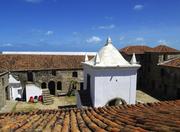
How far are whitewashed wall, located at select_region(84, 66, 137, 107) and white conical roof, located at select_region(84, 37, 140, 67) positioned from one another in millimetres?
424

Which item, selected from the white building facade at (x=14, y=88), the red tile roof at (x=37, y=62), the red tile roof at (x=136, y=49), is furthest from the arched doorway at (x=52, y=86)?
the red tile roof at (x=136, y=49)

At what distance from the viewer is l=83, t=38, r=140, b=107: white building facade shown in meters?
15.1

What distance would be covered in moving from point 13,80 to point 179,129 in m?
29.2

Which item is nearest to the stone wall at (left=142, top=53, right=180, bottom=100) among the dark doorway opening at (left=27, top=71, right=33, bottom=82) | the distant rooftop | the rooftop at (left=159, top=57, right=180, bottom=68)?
the rooftop at (left=159, top=57, right=180, bottom=68)

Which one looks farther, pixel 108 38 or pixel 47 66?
pixel 47 66

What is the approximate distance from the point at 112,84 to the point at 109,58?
2.08 meters

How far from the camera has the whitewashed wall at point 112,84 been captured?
1516 centimetres

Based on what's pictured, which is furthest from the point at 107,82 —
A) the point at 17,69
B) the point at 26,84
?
the point at 17,69

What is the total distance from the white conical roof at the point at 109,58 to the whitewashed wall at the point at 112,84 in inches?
16.7

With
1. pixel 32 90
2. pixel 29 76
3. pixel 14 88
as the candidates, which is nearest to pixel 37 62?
pixel 29 76

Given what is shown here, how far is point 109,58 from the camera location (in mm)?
15906

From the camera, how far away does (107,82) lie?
1536cm

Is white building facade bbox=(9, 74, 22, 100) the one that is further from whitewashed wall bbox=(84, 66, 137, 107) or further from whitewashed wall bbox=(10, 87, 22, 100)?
whitewashed wall bbox=(84, 66, 137, 107)

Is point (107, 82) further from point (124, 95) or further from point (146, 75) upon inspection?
point (146, 75)
